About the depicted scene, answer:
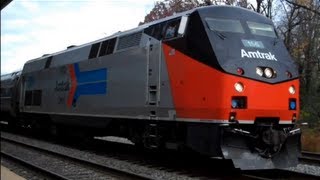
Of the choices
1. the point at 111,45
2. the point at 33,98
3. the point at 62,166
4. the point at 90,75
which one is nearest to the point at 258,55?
the point at 111,45

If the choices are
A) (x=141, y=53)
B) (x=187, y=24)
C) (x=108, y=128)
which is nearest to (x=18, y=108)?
(x=108, y=128)

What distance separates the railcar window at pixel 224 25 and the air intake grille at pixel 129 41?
99.4 inches

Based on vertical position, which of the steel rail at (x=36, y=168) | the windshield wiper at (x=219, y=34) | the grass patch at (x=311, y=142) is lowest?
the steel rail at (x=36, y=168)

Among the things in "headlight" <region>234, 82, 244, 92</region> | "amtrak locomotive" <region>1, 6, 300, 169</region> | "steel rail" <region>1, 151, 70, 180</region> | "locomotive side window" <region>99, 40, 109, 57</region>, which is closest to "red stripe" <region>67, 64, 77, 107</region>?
"locomotive side window" <region>99, 40, 109, 57</region>

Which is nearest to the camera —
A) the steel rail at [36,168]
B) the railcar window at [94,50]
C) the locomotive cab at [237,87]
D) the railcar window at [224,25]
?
the locomotive cab at [237,87]

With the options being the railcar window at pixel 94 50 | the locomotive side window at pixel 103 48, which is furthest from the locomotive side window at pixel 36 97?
the locomotive side window at pixel 103 48

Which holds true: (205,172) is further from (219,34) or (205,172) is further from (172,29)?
(172,29)

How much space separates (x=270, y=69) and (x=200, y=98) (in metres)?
1.51

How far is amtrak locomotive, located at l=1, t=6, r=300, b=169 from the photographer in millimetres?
9641

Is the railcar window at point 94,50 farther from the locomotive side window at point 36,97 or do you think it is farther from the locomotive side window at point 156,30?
the locomotive side window at point 36,97

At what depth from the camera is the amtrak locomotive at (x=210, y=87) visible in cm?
964

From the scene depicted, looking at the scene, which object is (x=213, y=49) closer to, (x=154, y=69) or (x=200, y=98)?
(x=200, y=98)

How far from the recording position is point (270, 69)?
10125mm

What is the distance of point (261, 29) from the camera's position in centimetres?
1099
